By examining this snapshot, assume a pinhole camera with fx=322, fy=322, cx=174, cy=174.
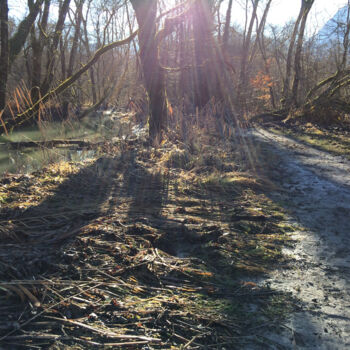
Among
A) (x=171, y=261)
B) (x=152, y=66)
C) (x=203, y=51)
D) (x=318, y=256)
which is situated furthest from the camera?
(x=203, y=51)

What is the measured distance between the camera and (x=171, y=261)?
2.51 metres

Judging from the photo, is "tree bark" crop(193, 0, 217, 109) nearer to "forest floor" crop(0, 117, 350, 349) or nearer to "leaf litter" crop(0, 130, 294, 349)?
"forest floor" crop(0, 117, 350, 349)

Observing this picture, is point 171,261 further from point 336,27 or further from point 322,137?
point 336,27

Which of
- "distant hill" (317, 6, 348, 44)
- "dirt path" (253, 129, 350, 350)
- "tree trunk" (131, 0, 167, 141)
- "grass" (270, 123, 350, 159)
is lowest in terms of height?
"dirt path" (253, 129, 350, 350)

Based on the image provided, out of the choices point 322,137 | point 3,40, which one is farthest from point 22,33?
point 322,137

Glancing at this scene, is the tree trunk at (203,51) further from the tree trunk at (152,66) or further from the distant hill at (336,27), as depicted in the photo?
the tree trunk at (152,66)

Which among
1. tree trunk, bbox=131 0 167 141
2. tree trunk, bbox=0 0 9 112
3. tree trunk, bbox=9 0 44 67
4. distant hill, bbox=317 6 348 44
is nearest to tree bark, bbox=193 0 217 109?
distant hill, bbox=317 6 348 44

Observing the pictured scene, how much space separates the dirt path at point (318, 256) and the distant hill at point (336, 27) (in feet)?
24.3

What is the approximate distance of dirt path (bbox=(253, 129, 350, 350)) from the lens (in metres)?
1.84

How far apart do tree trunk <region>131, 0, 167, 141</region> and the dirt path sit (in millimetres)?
3112

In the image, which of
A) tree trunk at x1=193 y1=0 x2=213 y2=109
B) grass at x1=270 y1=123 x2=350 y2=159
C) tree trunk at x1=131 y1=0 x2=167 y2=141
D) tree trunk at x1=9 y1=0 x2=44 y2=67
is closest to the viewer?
tree trunk at x1=131 y1=0 x2=167 y2=141

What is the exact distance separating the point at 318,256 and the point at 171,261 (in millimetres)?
1259

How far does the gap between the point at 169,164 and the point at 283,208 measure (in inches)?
88.3

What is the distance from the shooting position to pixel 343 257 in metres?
2.67
